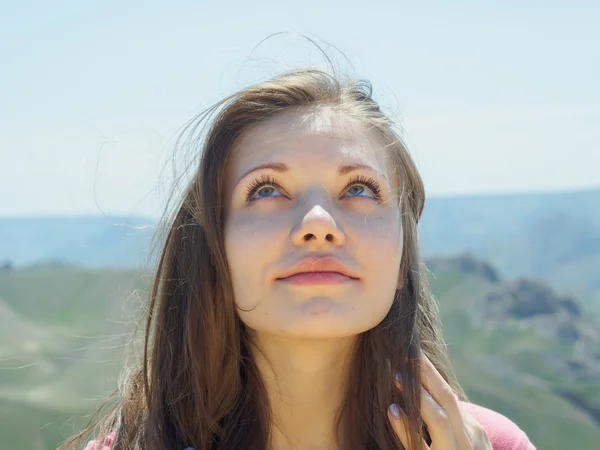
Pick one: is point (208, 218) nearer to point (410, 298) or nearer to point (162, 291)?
point (162, 291)

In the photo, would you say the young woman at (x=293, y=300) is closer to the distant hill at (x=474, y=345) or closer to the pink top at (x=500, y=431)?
the pink top at (x=500, y=431)

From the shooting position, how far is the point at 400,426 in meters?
2.44

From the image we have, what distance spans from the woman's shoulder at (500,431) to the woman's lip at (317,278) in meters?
0.78

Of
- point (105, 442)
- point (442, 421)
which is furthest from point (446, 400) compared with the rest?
point (105, 442)

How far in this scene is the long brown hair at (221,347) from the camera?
8.34ft

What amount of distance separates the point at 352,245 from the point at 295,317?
274mm

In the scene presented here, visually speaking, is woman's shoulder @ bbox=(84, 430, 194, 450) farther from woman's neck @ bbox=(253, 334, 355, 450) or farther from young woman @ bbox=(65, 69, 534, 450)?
woman's neck @ bbox=(253, 334, 355, 450)

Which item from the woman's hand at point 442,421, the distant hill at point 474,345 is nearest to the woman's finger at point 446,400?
the woman's hand at point 442,421

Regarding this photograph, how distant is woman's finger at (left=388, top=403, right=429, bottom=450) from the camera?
244 cm

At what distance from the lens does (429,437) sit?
2529 mm

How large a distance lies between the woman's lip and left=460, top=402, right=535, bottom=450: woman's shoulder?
2.56ft

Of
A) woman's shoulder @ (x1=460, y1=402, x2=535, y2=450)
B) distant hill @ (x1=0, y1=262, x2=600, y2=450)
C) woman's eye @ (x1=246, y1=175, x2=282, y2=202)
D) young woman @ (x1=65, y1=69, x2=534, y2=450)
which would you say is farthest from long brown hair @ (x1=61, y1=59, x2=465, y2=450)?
distant hill @ (x1=0, y1=262, x2=600, y2=450)

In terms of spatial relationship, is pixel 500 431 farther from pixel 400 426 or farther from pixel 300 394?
pixel 300 394

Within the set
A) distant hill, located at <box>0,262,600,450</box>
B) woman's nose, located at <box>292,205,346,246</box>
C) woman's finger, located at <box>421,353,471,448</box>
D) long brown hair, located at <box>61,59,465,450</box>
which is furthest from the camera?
distant hill, located at <box>0,262,600,450</box>
